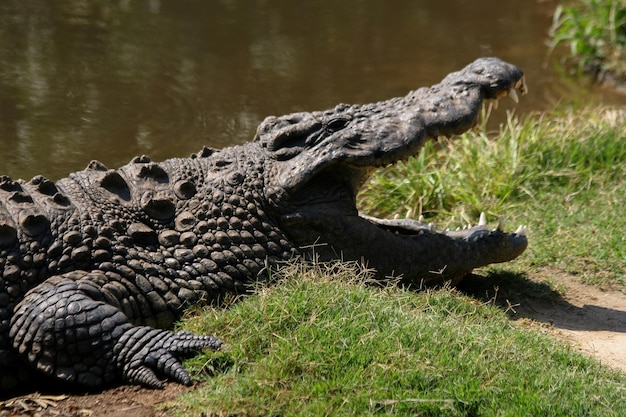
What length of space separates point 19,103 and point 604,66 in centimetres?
734

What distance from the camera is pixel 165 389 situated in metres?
4.44

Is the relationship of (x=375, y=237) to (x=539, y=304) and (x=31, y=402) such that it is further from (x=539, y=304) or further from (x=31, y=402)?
(x=31, y=402)

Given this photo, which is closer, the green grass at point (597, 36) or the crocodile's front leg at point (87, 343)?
the crocodile's front leg at point (87, 343)

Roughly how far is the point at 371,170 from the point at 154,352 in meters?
1.82

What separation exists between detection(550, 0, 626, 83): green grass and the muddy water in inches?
16.5

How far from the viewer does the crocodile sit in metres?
4.60

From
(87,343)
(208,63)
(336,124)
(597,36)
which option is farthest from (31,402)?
(597,36)

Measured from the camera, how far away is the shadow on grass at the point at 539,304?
18.9ft

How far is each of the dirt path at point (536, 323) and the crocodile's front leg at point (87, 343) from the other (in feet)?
0.36

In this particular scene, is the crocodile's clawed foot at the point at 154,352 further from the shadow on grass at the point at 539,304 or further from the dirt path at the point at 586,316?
the dirt path at the point at 586,316

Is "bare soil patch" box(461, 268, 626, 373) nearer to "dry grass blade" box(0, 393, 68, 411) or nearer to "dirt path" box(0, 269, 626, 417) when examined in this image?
"dirt path" box(0, 269, 626, 417)

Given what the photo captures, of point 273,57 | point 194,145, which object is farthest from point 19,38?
point 194,145

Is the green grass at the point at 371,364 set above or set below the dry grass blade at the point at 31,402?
above

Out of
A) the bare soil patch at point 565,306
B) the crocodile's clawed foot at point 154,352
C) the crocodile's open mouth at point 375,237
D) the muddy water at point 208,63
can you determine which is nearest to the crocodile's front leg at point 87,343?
the crocodile's clawed foot at point 154,352
